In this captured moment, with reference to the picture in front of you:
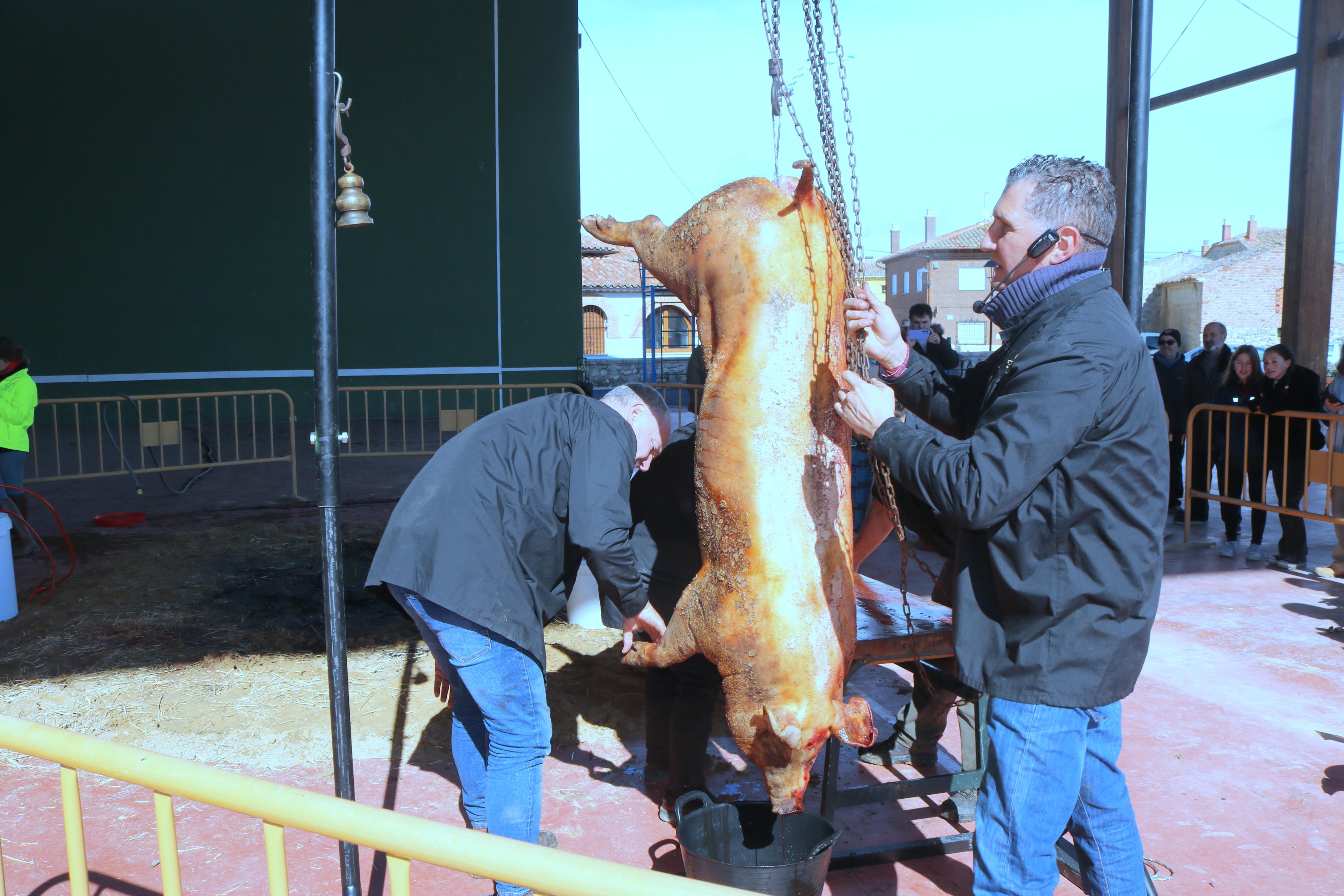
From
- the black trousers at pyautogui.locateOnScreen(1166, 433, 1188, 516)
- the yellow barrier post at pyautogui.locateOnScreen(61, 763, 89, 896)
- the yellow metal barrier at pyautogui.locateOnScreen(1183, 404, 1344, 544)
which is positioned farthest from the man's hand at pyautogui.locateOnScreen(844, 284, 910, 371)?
the black trousers at pyautogui.locateOnScreen(1166, 433, 1188, 516)

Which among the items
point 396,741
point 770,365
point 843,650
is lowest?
point 396,741

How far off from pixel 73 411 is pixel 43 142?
4.44m

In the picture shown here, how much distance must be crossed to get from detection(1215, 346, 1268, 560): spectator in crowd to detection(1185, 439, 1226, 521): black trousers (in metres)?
0.02

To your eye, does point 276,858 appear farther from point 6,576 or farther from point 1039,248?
point 6,576

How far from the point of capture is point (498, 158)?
1639cm

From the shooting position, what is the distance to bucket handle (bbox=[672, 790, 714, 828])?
9.49ft

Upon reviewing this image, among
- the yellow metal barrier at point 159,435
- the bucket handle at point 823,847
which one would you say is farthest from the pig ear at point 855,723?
the yellow metal barrier at point 159,435

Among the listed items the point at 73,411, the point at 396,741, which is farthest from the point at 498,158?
the point at 396,741

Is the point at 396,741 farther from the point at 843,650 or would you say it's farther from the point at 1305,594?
the point at 1305,594

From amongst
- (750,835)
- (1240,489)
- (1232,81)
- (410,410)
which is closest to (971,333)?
(410,410)

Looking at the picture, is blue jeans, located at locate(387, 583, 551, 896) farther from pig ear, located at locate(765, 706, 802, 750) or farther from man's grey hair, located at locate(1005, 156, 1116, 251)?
man's grey hair, located at locate(1005, 156, 1116, 251)

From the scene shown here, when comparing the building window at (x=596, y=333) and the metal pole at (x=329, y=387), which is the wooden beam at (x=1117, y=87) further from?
the building window at (x=596, y=333)

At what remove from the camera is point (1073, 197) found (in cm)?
213

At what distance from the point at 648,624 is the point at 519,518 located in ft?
2.04
